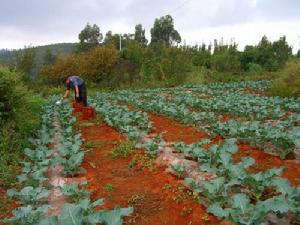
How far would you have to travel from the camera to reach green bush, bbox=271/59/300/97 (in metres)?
16.7

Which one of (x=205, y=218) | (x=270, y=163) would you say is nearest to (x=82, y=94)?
(x=270, y=163)

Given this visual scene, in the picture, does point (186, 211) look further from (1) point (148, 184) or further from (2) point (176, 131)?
(2) point (176, 131)

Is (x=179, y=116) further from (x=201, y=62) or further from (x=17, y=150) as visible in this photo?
(x=201, y=62)

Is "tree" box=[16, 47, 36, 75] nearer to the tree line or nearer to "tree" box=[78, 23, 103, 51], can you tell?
the tree line

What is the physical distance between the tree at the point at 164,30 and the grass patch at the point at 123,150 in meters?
44.3

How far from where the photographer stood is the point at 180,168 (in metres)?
5.54

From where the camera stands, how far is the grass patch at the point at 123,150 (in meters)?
7.29

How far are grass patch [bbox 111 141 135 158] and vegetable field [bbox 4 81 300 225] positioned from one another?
17 millimetres

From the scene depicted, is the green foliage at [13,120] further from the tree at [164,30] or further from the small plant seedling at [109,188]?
the tree at [164,30]

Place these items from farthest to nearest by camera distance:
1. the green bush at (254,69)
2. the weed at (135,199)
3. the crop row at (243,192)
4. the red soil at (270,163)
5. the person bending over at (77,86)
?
the green bush at (254,69), the person bending over at (77,86), the red soil at (270,163), the weed at (135,199), the crop row at (243,192)

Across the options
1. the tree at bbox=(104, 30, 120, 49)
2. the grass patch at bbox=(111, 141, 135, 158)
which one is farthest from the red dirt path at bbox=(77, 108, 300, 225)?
the tree at bbox=(104, 30, 120, 49)

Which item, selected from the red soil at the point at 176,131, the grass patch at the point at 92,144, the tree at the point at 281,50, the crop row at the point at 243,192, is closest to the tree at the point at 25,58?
the tree at the point at 281,50

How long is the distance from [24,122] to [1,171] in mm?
2495

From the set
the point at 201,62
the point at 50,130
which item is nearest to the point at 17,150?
the point at 50,130
